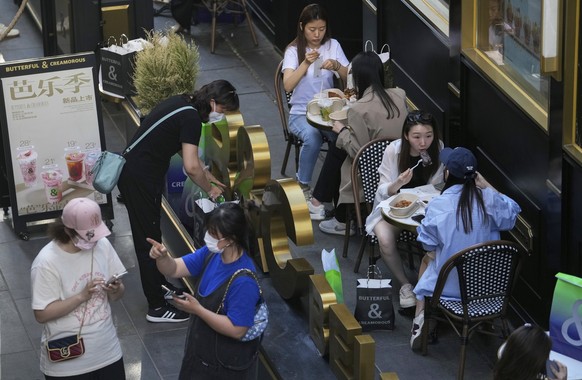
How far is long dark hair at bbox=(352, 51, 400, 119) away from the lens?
30.9 feet

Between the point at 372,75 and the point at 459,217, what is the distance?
78.3 inches

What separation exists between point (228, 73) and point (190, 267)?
23.8 ft

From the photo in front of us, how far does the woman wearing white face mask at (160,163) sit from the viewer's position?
8.41 meters

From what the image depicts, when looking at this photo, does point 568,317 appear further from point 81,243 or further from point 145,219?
point 145,219

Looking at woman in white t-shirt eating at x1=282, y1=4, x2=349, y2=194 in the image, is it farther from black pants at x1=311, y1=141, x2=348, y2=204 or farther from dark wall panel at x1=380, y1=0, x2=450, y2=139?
dark wall panel at x1=380, y1=0, x2=450, y2=139

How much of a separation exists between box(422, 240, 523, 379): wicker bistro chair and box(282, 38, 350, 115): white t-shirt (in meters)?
3.13

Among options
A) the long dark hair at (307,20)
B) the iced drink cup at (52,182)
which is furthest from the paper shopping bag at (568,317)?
the iced drink cup at (52,182)

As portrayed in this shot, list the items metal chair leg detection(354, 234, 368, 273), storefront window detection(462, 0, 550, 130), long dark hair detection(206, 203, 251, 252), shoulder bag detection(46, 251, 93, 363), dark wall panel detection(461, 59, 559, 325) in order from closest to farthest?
long dark hair detection(206, 203, 251, 252), shoulder bag detection(46, 251, 93, 363), dark wall panel detection(461, 59, 559, 325), storefront window detection(462, 0, 550, 130), metal chair leg detection(354, 234, 368, 273)

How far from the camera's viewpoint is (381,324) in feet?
28.2

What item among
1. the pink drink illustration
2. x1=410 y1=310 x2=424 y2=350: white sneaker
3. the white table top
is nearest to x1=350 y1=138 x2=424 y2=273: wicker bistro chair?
the white table top

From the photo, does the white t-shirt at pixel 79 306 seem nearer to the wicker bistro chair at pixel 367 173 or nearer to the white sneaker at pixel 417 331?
the white sneaker at pixel 417 331

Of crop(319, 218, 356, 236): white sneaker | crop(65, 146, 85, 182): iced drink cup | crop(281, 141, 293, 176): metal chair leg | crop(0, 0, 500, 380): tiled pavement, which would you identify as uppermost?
crop(65, 146, 85, 182): iced drink cup

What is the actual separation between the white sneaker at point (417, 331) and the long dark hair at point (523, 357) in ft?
9.75

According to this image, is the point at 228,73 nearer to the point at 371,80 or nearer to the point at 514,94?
the point at 371,80
